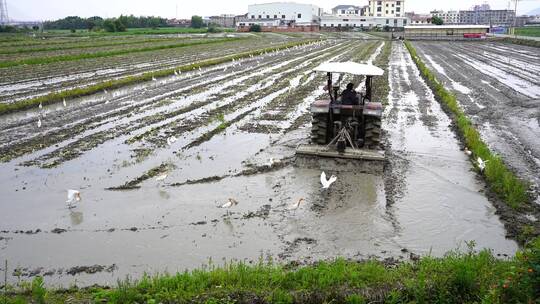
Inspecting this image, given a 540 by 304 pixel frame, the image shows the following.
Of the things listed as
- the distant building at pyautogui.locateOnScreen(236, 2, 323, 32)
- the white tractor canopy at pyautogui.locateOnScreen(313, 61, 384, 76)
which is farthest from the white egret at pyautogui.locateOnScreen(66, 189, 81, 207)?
the distant building at pyautogui.locateOnScreen(236, 2, 323, 32)

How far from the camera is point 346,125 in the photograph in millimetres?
10859

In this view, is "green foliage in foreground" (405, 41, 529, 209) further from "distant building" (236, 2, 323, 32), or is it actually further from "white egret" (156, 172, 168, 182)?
"distant building" (236, 2, 323, 32)

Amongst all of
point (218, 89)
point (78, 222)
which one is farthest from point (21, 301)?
point (218, 89)

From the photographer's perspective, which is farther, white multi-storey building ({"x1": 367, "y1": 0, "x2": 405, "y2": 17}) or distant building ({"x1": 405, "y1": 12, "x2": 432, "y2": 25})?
white multi-storey building ({"x1": 367, "y1": 0, "x2": 405, "y2": 17})

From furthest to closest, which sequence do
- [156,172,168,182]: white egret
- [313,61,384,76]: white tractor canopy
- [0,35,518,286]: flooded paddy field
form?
1. [313,61,384,76]: white tractor canopy
2. [156,172,168,182]: white egret
3. [0,35,518,286]: flooded paddy field

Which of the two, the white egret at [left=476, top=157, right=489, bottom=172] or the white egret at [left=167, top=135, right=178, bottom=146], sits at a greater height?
the white egret at [left=167, top=135, right=178, bottom=146]

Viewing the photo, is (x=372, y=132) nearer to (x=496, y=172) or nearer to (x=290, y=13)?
(x=496, y=172)

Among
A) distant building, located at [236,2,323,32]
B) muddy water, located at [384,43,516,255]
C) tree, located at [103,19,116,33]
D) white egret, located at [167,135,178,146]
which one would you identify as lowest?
muddy water, located at [384,43,516,255]

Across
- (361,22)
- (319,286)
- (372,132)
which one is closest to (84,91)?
(372,132)

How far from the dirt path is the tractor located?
3.24m

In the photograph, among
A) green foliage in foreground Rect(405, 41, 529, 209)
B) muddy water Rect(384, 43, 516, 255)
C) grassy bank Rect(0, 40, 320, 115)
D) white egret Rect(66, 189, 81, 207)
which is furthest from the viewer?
grassy bank Rect(0, 40, 320, 115)

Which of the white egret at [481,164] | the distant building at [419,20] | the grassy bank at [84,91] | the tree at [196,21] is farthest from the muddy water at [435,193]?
the tree at [196,21]

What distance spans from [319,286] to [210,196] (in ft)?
13.1

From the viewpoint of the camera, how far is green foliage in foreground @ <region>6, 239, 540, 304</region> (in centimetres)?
514
